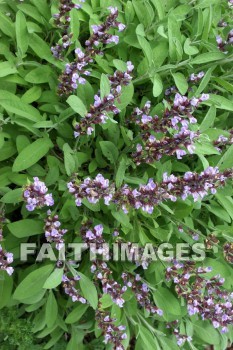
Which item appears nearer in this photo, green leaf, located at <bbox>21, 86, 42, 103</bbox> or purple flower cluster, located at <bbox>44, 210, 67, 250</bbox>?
purple flower cluster, located at <bbox>44, 210, 67, 250</bbox>

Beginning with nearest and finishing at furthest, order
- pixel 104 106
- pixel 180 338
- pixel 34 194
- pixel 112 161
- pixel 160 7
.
Result: pixel 34 194, pixel 104 106, pixel 112 161, pixel 160 7, pixel 180 338

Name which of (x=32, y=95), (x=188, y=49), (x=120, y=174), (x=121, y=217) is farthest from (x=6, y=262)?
(x=188, y=49)

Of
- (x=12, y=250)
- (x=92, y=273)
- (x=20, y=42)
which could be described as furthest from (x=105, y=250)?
(x=20, y=42)

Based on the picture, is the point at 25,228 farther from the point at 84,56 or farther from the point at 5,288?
the point at 84,56

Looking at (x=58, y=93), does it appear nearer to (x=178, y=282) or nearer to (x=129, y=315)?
Result: (x=178, y=282)

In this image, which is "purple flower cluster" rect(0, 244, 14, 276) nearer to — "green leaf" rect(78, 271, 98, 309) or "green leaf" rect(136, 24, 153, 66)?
"green leaf" rect(78, 271, 98, 309)

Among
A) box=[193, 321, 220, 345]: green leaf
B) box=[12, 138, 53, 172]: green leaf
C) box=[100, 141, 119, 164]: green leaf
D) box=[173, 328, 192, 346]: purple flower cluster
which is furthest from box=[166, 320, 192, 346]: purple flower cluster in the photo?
box=[12, 138, 53, 172]: green leaf
